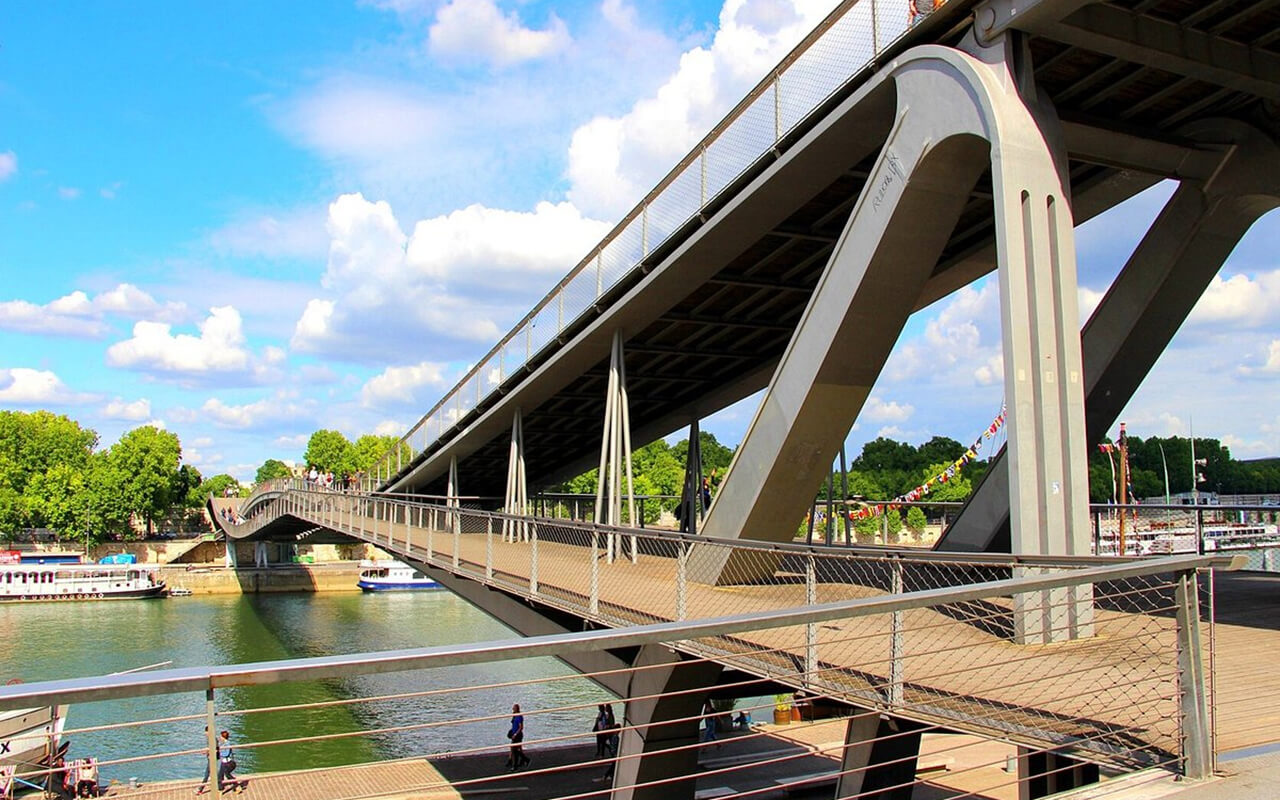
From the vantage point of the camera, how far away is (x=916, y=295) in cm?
1130

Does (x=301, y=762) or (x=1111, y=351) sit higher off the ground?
(x=1111, y=351)

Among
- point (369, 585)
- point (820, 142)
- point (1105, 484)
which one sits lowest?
point (369, 585)

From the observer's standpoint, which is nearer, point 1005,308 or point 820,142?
point 1005,308

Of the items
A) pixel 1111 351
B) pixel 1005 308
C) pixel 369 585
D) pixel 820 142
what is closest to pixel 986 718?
pixel 1005 308

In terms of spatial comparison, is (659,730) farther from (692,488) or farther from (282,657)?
(282,657)

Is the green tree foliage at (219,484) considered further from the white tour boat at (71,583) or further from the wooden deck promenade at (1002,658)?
the wooden deck promenade at (1002,658)

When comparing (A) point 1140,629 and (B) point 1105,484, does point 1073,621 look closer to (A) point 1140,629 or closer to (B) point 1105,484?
(A) point 1140,629

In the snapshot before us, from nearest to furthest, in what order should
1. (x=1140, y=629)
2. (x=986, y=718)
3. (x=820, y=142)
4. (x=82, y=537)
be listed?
1. (x=986, y=718)
2. (x=1140, y=629)
3. (x=820, y=142)
4. (x=82, y=537)

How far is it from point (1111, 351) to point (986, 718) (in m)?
9.29

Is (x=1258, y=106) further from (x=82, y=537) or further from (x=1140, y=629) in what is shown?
(x=82, y=537)

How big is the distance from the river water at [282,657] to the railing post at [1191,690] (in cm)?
811

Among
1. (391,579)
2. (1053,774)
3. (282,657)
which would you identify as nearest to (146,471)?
(391,579)

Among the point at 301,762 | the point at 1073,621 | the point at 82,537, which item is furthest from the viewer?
the point at 82,537

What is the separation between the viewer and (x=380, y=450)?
11425cm
